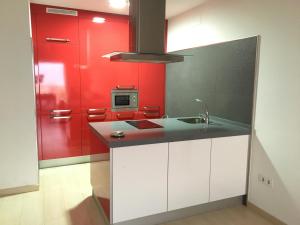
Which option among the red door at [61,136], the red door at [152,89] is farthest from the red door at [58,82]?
the red door at [152,89]

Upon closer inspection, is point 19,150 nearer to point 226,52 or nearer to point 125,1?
point 125,1

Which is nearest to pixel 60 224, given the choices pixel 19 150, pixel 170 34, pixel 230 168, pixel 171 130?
pixel 19 150

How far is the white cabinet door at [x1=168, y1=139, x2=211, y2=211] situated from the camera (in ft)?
7.93

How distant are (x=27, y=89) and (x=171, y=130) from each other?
5.67 ft

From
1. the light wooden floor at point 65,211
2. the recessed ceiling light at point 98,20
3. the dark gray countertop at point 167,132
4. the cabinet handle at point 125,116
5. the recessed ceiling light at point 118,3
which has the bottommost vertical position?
the light wooden floor at point 65,211

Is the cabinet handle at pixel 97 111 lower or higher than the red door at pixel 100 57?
lower

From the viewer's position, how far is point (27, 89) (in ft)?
9.67

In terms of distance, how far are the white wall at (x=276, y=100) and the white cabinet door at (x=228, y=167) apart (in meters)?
0.10

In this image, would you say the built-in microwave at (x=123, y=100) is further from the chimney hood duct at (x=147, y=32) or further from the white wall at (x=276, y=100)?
the white wall at (x=276, y=100)

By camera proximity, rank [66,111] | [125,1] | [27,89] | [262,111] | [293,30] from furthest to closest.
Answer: [66,111] < [125,1] < [27,89] < [262,111] < [293,30]

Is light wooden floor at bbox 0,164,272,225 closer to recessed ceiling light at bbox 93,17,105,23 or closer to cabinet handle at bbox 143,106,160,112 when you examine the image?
cabinet handle at bbox 143,106,160,112

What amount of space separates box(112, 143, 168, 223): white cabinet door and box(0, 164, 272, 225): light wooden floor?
34cm

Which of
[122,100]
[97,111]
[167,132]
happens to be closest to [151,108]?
[97,111]

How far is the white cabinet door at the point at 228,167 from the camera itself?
8.57 feet
